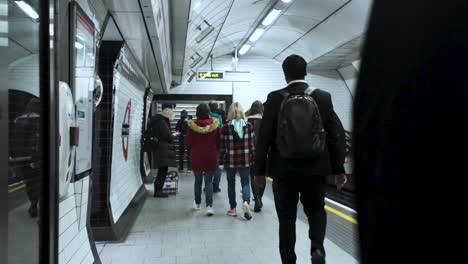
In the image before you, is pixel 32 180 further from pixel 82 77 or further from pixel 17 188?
pixel 82 77

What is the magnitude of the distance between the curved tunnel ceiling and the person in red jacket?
5.05ft

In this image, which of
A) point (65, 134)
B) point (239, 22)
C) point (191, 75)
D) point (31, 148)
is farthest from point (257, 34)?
point (31, 148)

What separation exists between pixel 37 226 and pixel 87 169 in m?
1.08

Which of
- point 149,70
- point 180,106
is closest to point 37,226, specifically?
point 149,70

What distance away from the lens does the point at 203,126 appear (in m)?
6.06

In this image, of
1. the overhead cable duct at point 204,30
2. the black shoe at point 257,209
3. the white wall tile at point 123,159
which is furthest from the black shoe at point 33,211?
the overhead cable duct at point 204,30

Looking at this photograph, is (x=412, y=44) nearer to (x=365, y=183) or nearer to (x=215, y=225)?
(x=365, y=183)

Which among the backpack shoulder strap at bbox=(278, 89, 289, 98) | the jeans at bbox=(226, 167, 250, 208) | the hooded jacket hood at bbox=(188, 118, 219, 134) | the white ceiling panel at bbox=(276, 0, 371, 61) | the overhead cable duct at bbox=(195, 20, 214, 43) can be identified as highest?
the white ceiling panel at bbox=(276, 0, 371, 61)

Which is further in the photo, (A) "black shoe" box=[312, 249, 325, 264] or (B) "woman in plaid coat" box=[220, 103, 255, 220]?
(B) "woman in plaid coat" box=[220, 103, 255, 220]

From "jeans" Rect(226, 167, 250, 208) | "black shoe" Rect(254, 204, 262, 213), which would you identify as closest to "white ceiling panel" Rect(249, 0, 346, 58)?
"jeans" Rect(226, 167, 250, 208)

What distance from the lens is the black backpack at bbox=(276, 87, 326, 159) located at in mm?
2895

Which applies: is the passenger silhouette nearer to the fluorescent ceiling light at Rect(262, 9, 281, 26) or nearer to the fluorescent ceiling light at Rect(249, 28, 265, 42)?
the fluorescent ceiling light at Rect(262, 9, 281, 26)

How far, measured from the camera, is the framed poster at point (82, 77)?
2.56m

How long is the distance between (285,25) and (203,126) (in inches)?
222
